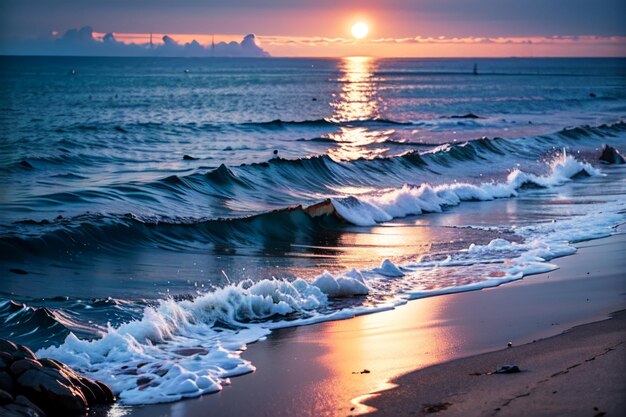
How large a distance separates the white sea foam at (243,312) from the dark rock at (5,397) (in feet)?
3.34

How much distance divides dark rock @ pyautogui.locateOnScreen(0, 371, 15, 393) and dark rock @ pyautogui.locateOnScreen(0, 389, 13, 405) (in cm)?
7

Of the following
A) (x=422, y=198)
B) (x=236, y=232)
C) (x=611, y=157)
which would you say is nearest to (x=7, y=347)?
(x=236, y=232)

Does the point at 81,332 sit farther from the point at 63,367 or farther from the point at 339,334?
the point at 339,334

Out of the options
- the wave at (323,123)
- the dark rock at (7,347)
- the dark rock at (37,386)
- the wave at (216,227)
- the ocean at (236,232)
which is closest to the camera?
the dark rock at (37,386)

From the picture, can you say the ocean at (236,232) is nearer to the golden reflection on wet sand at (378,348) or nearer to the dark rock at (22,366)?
the golden reflection on wet sand at (378,348)

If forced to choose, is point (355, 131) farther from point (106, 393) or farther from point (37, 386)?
point (37, 386)

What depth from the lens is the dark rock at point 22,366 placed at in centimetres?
620

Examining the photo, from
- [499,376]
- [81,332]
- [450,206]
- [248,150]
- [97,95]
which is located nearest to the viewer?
[499,376]

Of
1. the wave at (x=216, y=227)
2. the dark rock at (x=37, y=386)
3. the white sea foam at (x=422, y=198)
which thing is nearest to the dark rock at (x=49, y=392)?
the dark rock at (x=37, y=386)

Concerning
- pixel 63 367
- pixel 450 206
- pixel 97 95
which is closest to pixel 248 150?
pixel 450 206

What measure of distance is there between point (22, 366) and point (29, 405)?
1.17ft

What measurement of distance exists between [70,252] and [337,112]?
146 ft

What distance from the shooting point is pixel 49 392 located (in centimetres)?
618

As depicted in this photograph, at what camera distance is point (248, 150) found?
3112 cm
